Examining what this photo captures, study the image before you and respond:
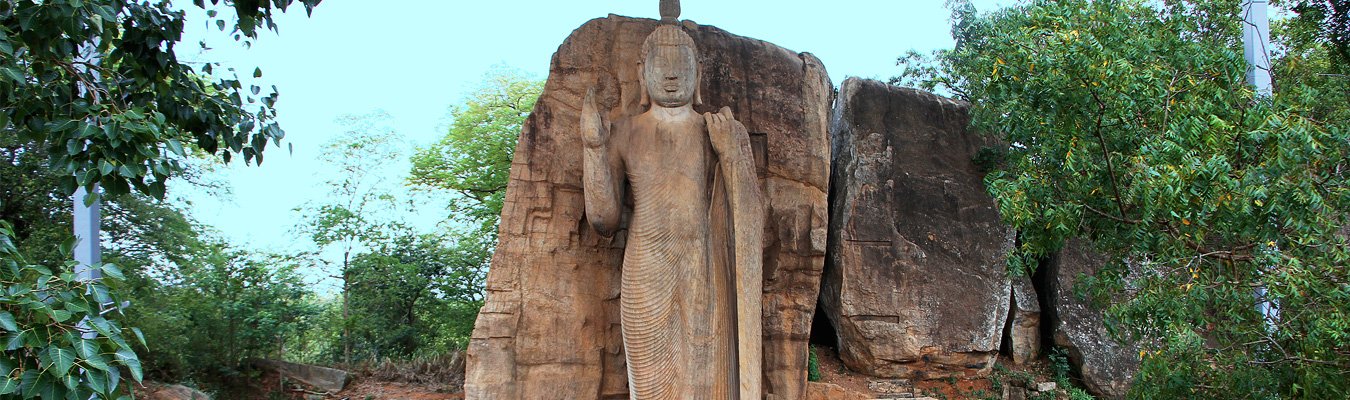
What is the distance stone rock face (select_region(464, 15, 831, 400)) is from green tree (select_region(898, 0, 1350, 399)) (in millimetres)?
1210

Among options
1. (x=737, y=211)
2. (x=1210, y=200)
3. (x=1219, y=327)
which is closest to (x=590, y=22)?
(x=737, y=211)

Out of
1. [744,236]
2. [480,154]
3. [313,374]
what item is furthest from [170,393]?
[744,236]

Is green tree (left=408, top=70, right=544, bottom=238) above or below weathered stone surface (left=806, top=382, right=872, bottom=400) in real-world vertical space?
above

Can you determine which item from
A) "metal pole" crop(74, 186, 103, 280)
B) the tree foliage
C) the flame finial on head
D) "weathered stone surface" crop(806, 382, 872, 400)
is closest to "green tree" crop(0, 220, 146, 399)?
the tree foliage

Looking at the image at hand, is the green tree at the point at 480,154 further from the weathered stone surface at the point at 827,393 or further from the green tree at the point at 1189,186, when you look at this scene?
the green tree at the point at 1189,186

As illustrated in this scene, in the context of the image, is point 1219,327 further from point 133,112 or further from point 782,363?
point 133,112

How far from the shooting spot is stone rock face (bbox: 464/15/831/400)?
19.2 ft

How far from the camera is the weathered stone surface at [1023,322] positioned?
9.88 metres

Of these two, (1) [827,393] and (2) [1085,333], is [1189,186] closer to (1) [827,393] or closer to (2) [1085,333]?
(1) [827,393]

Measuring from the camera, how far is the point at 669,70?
5480 millimetres

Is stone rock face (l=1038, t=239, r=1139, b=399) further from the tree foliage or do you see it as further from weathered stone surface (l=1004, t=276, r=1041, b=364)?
the tree foliage

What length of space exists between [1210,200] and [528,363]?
12.4 feet

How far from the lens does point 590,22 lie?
6184 mm

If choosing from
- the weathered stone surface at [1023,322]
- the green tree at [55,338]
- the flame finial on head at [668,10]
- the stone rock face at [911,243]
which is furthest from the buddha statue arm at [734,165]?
the weathered stone surface at [1023,322]
